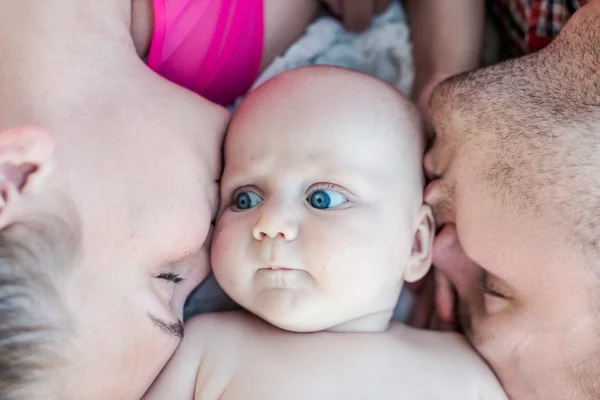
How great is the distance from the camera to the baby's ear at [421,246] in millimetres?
1109

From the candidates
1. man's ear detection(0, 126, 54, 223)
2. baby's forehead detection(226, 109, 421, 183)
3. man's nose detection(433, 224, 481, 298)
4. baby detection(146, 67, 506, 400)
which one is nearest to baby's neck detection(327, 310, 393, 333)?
baby detection(146, 67, 506, 400)

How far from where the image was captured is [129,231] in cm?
88

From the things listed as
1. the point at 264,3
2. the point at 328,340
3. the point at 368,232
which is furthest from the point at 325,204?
the point at 264,3

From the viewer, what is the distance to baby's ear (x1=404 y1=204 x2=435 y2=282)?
1109mm

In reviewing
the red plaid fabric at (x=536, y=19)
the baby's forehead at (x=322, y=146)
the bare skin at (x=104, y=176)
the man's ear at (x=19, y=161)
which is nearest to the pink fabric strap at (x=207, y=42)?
the bare skin at (x=104, y=176)

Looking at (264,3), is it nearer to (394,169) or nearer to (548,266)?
(394,169)

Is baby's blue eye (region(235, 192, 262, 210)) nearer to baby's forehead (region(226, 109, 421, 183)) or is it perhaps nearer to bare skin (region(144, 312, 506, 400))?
baby's forehead (region(226, 109, 421, 183))

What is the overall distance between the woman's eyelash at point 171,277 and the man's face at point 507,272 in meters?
0.46

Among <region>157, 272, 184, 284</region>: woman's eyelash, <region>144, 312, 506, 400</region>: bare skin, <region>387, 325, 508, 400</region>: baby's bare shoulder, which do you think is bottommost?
<region>387, 325, 508, 400</region>: baby's bare shoulder

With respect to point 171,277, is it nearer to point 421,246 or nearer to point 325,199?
point 325,199

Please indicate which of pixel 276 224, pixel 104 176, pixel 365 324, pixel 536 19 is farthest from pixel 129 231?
pixel 536 19

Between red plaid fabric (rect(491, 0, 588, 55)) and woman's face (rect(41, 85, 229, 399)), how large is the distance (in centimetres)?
79

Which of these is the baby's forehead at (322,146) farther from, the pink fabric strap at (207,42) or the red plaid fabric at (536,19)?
the red plaid fabric at (536,19)

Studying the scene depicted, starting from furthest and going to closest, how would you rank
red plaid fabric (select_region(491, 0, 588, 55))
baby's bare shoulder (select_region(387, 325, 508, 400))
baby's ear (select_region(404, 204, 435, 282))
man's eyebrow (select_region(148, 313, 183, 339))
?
red plaid fabric (select_region(491, 0, 588, 55))
baby's ear (select_region(404, 204, 435, 282))
baby's bare shoulder (select_region(387, 325, 508, 400))
man's eyebrow (select_region(148, 313, 183, 339))
